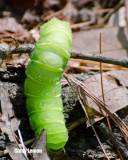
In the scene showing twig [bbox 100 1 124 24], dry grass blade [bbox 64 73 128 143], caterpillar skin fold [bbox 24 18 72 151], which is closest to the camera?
caterpillar skin fold [bbox 24 18 72 151]

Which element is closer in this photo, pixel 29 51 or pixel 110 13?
pixel 29 51

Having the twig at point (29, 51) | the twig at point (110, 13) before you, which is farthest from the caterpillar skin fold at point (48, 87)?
the twig at point (110, 13)

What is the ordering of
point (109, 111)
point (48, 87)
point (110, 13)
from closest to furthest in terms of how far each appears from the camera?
point (48, 87), point (109, 111), point (110, 13)

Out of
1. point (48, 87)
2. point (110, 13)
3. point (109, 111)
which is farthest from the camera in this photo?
point (110, 13)

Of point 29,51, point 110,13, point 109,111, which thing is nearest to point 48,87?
point 29,51

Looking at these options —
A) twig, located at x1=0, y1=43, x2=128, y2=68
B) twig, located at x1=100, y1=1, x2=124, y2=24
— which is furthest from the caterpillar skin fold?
twig, located at x1=100, y1=1, x2=124, y2=24

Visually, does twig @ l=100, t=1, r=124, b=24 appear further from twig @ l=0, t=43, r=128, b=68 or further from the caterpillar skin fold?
the caterpillar skin fold

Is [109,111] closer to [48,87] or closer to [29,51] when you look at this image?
[48,87]

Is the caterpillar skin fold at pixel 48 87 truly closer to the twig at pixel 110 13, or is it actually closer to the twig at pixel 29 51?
the twig at pixel 29 51
